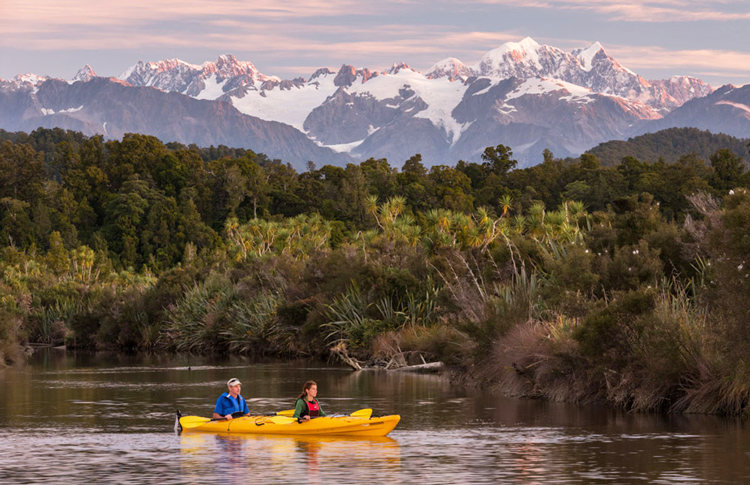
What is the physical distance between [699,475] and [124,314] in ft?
180

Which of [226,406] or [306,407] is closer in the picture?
[306,407]

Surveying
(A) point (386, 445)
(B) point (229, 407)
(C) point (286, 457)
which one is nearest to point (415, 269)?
(B) point (229, 407)

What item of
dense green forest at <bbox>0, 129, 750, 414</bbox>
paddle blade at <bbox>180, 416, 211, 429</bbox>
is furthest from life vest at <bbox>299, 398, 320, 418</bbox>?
dense green forest at <bbox>0, 129, 750, 414</bbox>

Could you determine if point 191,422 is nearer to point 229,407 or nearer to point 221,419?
point 221,419

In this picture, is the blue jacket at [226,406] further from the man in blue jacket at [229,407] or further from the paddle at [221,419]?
the paddle at [221,419]

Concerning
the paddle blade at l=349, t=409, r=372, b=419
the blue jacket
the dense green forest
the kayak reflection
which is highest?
the dense green forest

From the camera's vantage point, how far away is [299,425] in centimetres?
2309

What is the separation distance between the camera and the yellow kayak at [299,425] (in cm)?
2266

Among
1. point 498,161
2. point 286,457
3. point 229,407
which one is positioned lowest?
point 286,457

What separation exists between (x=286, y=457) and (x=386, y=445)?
226 centimetres

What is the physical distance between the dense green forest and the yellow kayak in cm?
629

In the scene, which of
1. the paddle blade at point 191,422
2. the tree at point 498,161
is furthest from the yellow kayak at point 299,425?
the tree at point 498,161

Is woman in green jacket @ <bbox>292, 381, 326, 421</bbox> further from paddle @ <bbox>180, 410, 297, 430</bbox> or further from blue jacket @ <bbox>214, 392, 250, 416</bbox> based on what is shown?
blue jacket @ <bbox>214, 392, 250, 416</bbox>

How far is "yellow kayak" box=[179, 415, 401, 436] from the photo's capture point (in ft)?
74.3
